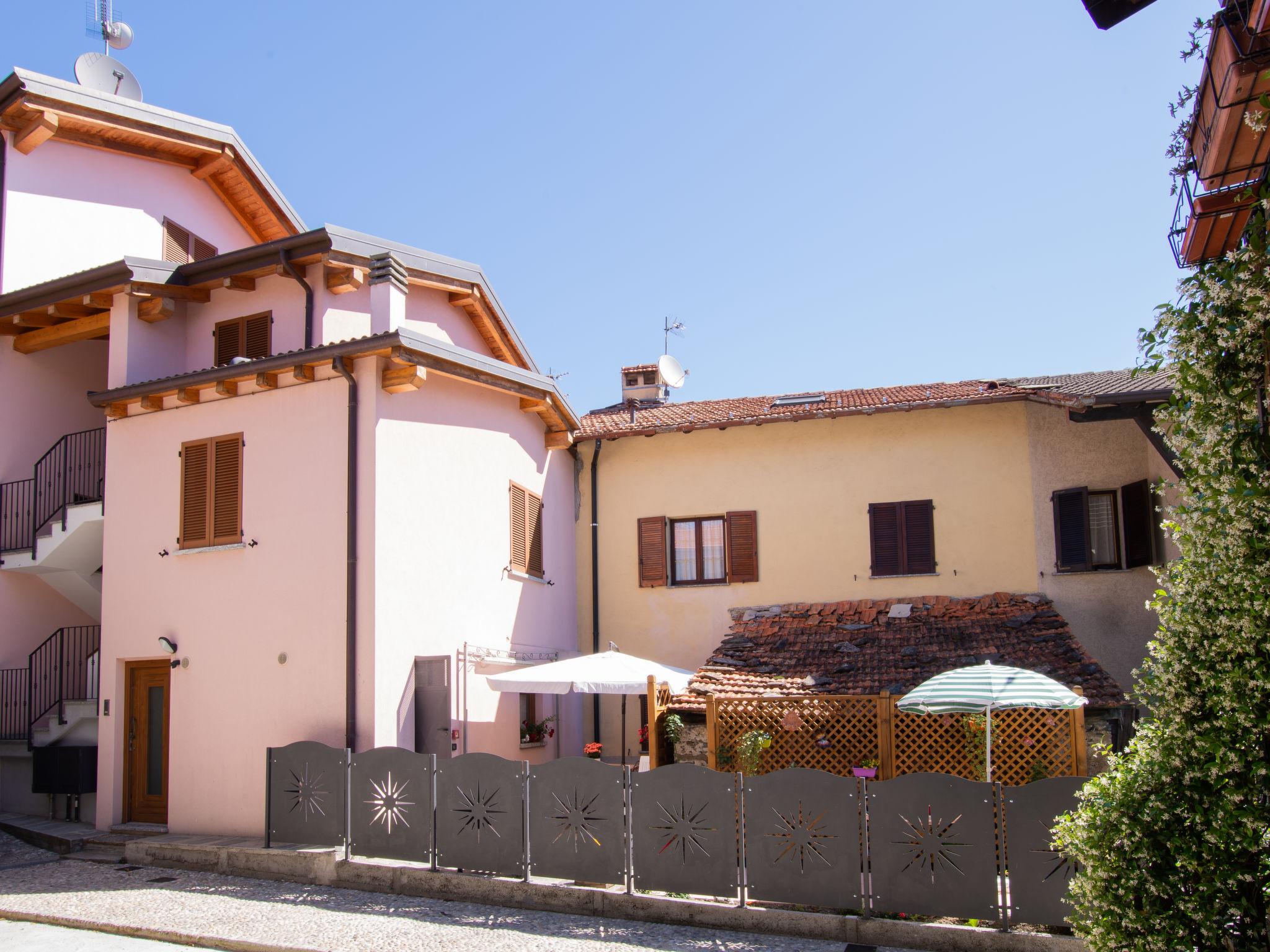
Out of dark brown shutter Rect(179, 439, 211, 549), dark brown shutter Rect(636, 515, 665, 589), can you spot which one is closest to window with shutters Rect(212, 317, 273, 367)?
dark brown shutter Rect(179, 439, 211, 549)

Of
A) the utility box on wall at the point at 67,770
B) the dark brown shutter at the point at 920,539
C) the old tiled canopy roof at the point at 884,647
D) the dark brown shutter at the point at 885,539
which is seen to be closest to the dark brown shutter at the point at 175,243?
the utility box on wall at the point at 67,770

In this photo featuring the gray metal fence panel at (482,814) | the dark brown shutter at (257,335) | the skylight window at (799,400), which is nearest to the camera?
the gray metal fence panel at (482,814)

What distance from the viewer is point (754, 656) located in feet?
51.5

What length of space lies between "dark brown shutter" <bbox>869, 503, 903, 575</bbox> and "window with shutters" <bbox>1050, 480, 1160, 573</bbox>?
2.23 meters

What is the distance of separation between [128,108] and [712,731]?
42.3ft

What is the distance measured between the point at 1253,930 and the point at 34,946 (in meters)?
8.75

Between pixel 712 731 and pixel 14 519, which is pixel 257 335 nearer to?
pixel 14 519

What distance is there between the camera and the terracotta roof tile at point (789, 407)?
54.4 feet

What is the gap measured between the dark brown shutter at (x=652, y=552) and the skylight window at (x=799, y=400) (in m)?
2.78

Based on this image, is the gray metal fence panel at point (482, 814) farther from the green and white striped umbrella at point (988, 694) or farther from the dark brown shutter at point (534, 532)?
the dark brown shutter at point (534, 532)

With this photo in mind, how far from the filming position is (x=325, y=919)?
9.86 meters

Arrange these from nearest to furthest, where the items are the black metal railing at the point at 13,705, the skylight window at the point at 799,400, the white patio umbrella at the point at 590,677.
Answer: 1. the white patio umbrella at the point at 590,677
2. the black metal railing at the point at 13,705
3. the skylight window at the point at 799,400

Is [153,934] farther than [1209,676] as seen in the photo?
Yes

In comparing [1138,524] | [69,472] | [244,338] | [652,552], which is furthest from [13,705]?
[1138,524]
